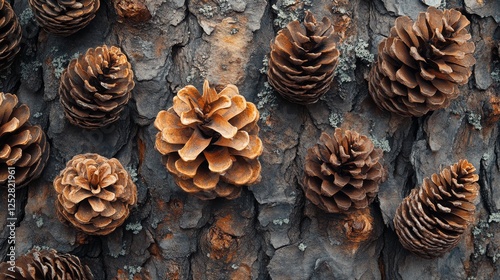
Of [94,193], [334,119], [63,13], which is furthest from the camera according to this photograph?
[334,119]

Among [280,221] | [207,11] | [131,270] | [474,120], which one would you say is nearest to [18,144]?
[131,270]

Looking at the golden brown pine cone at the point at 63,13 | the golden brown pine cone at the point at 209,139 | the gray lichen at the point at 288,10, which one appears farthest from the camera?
the gray lichen at the point at 288,10

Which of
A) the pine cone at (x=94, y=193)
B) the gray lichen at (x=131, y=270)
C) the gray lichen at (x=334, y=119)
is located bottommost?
the gray lichen at (x=131, y=270)

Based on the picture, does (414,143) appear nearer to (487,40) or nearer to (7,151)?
(487,40)

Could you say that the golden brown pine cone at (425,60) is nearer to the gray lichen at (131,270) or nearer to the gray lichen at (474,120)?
the gray lichen at (474,120)

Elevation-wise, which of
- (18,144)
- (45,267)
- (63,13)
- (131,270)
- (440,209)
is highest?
(63,13)

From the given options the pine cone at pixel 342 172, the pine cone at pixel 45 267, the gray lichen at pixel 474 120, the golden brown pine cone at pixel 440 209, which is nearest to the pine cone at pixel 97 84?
the pine cone at pixel 45 267
